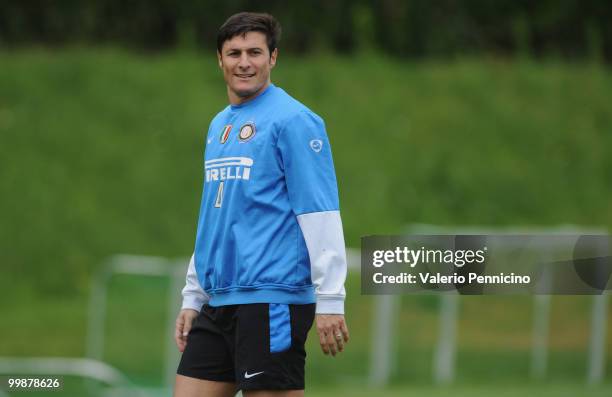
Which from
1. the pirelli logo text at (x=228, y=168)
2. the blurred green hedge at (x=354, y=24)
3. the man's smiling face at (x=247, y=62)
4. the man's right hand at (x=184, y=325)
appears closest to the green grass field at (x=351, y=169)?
the blurred green hedge at (x=354, y=24)

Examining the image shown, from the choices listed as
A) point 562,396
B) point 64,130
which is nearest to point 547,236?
point 562,396

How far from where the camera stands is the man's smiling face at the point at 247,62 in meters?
4.61

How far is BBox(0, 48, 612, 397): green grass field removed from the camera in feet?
44.4

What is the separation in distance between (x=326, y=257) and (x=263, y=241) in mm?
247

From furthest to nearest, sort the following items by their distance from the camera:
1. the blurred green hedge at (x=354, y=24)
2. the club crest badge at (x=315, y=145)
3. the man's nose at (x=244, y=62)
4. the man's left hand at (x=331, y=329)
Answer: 1. the blurred green hedge at (x=354, y=24)
2. the man's nose at (x=244, y=62)
3. the club crest badge at (x=315, y=145)
4. the man's left hand at (x=331, y=329)

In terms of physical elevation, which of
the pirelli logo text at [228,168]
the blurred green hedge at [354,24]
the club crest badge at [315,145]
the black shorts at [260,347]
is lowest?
the black shorts at [260,347]

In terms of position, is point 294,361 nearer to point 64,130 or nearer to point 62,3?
point 64,130

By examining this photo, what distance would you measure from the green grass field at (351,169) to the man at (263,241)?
7.89 metres

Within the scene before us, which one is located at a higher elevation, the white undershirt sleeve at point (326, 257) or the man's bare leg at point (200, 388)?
the white undershirt sleeve at point (326, 257)

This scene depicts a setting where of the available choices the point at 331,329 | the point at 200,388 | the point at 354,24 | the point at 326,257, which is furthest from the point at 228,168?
the point at 354,24

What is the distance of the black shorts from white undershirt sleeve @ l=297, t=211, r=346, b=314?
6.5 inches

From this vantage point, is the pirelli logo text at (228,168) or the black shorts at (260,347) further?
the pirelli logo text at (228,168)

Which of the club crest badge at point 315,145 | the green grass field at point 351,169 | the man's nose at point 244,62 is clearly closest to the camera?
the club crest badge at point 315,145

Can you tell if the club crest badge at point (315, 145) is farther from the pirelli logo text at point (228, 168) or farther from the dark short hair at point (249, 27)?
the dark short hair at point (249, 27)
